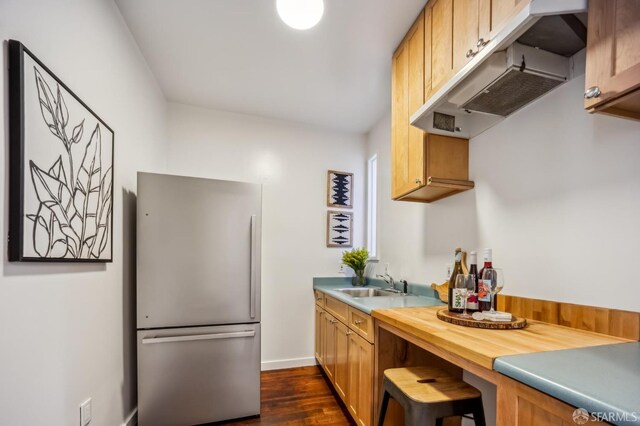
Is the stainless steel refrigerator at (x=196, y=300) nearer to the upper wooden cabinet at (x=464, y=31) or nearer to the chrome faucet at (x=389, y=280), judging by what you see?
the chrome faucet at (x=389, y=280)

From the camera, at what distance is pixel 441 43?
5.08 ft

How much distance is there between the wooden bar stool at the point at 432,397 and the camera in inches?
45.0

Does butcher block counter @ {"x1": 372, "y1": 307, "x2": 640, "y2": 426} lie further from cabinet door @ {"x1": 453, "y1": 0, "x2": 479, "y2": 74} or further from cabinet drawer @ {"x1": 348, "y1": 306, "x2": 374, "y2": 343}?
cabinet door @ {"x1": 453, "y1": 0, "x2": 479, "y2": 74}

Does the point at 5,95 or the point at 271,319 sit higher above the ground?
the point at 5,95

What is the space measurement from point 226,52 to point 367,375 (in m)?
2.38

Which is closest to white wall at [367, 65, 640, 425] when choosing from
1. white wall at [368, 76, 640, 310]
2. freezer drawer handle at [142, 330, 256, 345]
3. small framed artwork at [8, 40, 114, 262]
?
white wall at [368, 76, 640, 310]

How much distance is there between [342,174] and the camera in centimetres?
340

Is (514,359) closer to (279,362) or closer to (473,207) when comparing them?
(473,207)

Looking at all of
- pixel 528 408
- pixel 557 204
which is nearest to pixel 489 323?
pixel 528 408

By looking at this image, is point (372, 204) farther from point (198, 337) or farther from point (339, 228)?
point (198, 337)

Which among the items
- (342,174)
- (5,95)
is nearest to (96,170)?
(5,95)

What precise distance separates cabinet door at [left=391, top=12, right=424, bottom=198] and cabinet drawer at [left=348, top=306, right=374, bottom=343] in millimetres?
848

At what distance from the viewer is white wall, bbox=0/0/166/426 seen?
97 centimetres

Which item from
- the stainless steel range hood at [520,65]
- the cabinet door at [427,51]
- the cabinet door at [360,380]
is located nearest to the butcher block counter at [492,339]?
the cabinet door at [360,380]
